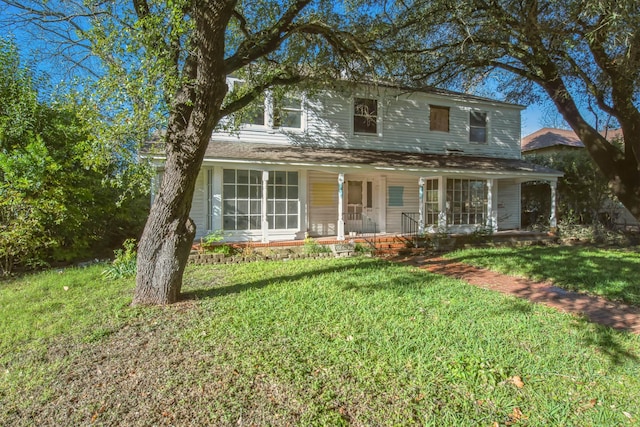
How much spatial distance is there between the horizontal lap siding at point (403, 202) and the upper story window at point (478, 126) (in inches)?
139

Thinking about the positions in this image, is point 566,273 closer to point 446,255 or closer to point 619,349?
point 446,255

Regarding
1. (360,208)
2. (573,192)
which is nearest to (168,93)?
(360,208)

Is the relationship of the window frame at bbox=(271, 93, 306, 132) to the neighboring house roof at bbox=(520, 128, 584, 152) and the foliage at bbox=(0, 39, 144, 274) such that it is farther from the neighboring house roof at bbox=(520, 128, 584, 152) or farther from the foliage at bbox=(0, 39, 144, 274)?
the neighboring house roof at bbox=(520, 128, 584, 152)

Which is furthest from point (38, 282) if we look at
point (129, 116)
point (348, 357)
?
point (348, 357)

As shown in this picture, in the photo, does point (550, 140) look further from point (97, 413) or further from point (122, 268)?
point (97, 413)

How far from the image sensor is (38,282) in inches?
285

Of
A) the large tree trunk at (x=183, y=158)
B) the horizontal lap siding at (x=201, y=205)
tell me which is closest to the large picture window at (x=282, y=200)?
the horizontal lap siding at (x=201, y=205)

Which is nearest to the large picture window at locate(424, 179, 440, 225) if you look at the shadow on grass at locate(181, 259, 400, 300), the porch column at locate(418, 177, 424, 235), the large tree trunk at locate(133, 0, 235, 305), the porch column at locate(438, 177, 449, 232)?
the porch column at locate(438, 177, 449, 232)

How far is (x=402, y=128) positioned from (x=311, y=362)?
11.7 m

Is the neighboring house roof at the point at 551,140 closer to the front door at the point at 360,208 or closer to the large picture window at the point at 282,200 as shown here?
the front door at the point at 360,208

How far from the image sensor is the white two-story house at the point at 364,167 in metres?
11.0

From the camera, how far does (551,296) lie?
21.5 ft

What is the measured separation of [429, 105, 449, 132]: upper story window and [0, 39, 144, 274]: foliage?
11561 millimetres

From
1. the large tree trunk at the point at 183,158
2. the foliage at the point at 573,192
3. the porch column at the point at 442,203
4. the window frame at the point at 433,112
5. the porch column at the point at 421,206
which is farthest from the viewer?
the foliage at the point at 573,192
